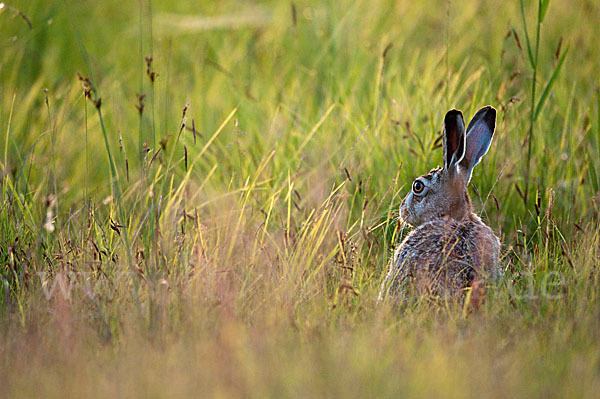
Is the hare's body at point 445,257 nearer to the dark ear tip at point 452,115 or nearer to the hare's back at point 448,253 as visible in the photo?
the hare's back at point 448,253

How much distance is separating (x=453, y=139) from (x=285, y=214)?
1.21 m

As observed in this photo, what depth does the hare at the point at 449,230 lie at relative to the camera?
12.7ft

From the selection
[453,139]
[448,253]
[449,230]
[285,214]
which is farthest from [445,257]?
[285,214]

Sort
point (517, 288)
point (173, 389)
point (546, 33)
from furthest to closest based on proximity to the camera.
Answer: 1. point (546, 33)
2. point (517, 288)
3. point (173, 389)

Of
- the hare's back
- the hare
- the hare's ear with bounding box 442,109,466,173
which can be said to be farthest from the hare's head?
the hare's back

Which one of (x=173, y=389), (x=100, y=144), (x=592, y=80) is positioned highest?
(x=592, y=80)

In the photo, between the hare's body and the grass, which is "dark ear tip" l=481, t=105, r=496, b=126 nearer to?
the grass

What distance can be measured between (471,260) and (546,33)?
4.28m

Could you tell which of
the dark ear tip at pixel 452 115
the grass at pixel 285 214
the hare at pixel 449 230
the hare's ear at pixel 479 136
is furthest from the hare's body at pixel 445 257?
the dark ear tip at pixel 452 115

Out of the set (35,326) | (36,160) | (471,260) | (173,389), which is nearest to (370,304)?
(471,260)

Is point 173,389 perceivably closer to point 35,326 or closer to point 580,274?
point 35,326

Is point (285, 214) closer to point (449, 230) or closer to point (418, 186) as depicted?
point (418, 186)

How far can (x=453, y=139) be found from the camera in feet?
14.4

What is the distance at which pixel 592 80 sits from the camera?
21.2ft
